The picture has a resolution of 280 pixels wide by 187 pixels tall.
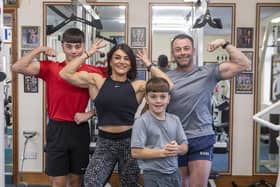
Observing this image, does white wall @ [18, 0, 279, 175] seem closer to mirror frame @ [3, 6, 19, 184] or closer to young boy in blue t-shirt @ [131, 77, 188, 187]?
mirror frame @ [3, 6, 19, 184]

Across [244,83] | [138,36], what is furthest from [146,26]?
[244,83]

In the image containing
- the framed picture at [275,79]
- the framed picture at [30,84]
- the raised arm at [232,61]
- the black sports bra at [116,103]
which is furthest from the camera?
the framed picture at [275,79]

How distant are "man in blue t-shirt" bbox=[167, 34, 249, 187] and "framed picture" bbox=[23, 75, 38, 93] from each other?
8.48ft

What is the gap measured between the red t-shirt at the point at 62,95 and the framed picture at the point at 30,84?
2045 millimetres

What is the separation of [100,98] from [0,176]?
33.0 inches

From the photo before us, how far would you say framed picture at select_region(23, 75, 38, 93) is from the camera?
15.4ft

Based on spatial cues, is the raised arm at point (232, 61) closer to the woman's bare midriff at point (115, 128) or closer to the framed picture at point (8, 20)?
the woman's bare midriff at point (115, 128)

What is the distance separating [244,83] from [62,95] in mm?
2734

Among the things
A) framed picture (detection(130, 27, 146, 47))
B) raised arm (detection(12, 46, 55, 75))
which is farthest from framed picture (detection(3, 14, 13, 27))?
raised arm (detection(12, 46, 55, 75))

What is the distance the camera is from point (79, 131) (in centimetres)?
273

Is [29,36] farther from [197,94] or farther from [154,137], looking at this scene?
[154,137]

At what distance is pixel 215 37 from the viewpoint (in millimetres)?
4602

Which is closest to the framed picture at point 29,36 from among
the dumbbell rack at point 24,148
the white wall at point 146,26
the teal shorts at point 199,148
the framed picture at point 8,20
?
the white wall at point 146,26

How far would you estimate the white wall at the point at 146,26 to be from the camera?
4.60 meters
